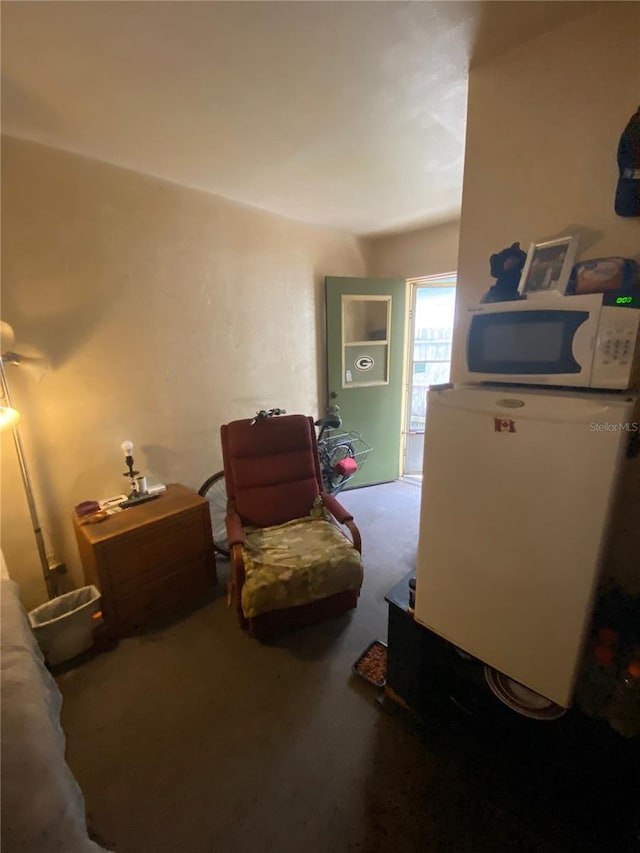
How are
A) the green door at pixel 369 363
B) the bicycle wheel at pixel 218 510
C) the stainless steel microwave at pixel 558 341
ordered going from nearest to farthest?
the stainless steel microwave at pixel 558 341 < the bicycle wheel at pixel 218 510 < the green door at pixel 369 363

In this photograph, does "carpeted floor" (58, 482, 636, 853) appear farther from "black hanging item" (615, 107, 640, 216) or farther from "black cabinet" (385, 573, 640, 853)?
"black hanging item" (615, 107, 640, 216)

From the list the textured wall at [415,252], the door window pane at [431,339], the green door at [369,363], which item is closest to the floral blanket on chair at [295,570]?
the green door at [369,363]

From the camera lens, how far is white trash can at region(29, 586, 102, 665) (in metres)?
1.55

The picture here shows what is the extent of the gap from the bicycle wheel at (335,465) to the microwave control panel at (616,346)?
91.7 inches

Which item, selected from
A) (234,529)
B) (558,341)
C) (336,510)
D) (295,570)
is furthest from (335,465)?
(558,341)

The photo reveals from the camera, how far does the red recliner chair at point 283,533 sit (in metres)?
1.66

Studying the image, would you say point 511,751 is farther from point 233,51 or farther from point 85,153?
point 85,153

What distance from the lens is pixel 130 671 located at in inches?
63.5

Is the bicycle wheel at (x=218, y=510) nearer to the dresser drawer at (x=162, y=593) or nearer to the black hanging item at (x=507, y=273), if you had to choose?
the dresser drawer at (x=162, y=593)

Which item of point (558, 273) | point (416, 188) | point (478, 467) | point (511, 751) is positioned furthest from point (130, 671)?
point (416, 188)

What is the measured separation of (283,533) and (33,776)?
4.23 ft

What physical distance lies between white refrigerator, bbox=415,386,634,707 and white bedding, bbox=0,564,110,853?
1.08 metres

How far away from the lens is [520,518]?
3.02 ft
